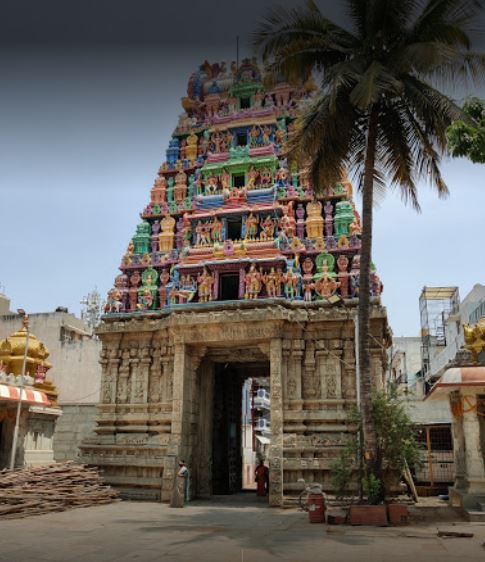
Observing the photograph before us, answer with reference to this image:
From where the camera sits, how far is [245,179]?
2444 centimetres

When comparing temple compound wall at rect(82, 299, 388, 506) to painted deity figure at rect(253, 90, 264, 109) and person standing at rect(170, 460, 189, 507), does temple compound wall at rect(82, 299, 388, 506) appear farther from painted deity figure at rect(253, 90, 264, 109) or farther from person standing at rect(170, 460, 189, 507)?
painted deity figure at rect(253, 90, 264, 109)

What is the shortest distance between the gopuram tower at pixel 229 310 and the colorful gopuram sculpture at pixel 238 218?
0.06 m

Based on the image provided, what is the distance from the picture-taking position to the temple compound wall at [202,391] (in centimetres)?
1942

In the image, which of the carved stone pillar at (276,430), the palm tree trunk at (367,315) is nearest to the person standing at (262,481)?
the carved stone pillar at (276,430)

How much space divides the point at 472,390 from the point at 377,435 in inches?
121

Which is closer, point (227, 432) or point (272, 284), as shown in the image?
point (272, 284)

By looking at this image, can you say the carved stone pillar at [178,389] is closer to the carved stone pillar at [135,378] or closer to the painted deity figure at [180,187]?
the carved stone pillar at [135,378]

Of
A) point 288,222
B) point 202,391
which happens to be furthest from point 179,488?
point 288,222

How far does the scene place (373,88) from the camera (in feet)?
44.6

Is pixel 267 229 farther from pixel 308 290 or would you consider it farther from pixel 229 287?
pixel 308 290

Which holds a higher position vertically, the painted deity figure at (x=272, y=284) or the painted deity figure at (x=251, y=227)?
the painted deity figure at (x=251, y=227)

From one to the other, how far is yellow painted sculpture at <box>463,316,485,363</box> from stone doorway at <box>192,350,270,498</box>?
917cm

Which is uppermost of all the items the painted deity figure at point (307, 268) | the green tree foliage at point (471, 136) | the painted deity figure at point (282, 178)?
the painted deity figure at point (282, 178)

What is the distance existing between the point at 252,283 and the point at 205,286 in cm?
193
